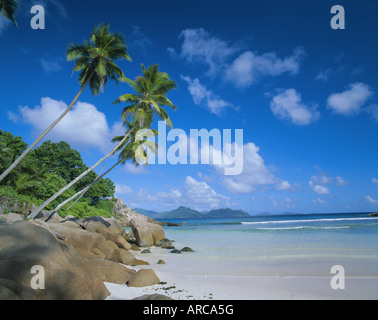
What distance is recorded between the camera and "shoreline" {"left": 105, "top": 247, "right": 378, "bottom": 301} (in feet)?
19.7

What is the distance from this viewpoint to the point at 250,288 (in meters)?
6.74

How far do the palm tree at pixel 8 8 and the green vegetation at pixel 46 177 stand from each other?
1066 cm

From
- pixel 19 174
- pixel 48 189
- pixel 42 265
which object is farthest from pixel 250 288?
pixel 48 189

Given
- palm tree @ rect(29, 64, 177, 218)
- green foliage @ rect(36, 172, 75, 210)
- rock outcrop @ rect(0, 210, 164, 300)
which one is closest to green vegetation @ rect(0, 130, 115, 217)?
green foliage @ rect(36, 172, 75, 210)

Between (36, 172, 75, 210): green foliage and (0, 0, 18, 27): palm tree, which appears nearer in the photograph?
(0, 0, 18, 27): palm tree

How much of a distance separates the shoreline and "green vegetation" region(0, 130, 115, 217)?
16.2 m

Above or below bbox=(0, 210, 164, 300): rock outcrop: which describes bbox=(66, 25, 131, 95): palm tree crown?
above

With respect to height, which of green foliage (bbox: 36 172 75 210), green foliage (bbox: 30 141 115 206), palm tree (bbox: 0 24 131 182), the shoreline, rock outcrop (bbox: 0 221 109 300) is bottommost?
the shoreline

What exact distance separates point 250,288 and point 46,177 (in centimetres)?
2348

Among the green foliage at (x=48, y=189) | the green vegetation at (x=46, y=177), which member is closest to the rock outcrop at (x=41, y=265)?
the green vegetation at (x=46, y=177)

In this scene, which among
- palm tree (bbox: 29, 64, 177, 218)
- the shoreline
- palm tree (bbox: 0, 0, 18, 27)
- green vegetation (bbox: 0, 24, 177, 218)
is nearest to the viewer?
the shoreline

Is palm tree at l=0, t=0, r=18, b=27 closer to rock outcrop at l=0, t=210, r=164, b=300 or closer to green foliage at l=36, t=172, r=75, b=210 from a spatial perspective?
rock outcrop at l=0, t=210, r=164, b=300

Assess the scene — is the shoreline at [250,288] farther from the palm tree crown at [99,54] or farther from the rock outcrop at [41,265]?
the palm tree crown at [99,54]
